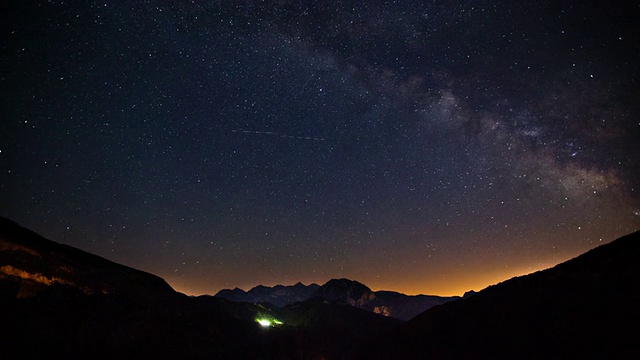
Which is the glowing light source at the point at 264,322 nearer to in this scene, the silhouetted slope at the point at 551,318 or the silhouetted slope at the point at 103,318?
the silhouetted slope at the point at 103,318

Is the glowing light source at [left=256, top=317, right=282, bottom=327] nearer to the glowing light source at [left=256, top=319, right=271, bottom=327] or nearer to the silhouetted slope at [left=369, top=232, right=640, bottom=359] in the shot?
the glowing light source at [left=256, top=319, right=271, bottom=327]

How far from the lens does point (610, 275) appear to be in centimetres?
3073

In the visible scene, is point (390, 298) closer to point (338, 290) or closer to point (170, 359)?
point (338, 290)

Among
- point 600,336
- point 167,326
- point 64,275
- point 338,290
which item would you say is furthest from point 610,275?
point 338,290

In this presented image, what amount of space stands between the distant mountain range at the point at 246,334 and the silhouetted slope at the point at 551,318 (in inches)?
4.0

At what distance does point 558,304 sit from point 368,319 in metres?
47.7

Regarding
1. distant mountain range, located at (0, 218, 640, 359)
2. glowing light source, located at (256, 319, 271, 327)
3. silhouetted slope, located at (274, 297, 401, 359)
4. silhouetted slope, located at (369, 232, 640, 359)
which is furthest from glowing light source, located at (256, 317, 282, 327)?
silhouetted slope, located at (369, 232, 640, 359)

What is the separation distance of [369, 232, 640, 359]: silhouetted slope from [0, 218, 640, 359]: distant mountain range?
0.10 m

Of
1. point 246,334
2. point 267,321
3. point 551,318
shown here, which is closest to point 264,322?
point 267,321

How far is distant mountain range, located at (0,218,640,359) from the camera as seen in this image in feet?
87.6

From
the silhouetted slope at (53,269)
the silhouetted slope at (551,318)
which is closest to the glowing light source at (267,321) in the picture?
the silhouetted slope at (53,269)

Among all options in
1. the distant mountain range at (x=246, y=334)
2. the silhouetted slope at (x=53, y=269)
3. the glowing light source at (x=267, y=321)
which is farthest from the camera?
the glowing light source at (x=267, y=321)

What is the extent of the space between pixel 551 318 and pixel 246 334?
136ft

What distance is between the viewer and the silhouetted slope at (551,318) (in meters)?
26.5
